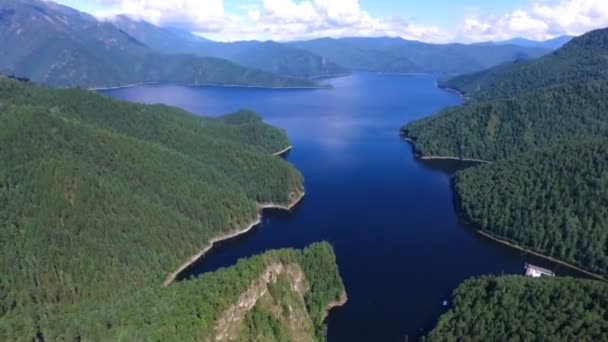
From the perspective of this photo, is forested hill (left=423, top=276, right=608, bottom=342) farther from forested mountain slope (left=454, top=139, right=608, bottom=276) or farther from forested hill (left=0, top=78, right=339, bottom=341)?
forested mountain slope (left=454, top=139, right=608, bottom=276)

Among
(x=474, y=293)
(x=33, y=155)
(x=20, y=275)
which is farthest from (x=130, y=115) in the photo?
(x=474, y=293)

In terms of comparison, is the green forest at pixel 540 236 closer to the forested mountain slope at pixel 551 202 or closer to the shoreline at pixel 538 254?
the forested mountain slope at pixel 551 202

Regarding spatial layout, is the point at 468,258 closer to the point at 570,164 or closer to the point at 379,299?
the point at 379,299

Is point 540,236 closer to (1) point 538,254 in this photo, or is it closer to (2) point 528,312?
(1) point 538,254

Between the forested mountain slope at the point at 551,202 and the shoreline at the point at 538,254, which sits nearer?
the shoreline at the point at 538,254

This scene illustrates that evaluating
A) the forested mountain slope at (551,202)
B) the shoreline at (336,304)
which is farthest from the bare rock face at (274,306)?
the forested mountain slope at (551,202)

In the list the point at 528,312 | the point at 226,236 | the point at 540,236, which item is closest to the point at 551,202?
the point at 540,236

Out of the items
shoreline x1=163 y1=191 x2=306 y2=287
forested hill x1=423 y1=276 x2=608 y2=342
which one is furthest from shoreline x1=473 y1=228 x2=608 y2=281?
shoreline x1=163 y1=191 x2=306 y2=287
